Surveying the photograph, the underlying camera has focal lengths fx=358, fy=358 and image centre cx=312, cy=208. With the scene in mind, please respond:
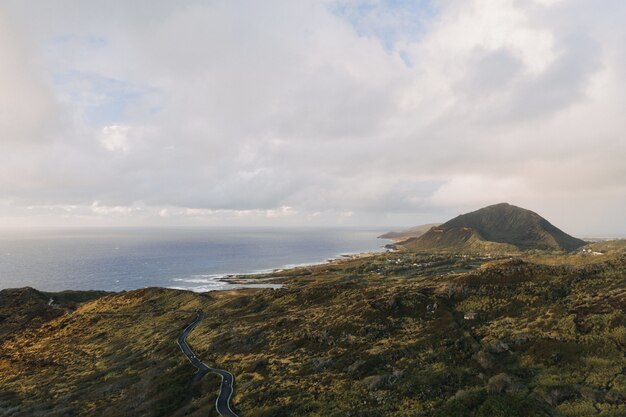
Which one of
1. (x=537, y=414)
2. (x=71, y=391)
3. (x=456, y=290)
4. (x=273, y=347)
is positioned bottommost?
(x=71, y=391)

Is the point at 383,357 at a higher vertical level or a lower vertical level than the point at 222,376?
higher

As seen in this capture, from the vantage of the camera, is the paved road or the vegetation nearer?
the vegetation

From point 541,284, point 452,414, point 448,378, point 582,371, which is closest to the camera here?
point 452,414

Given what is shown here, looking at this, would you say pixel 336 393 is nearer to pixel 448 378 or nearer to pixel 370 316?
pixel 448 378

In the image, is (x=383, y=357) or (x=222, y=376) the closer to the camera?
(x=383, y=357)

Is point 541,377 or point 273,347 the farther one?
point 273,347

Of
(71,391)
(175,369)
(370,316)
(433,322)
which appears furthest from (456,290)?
(71,391)

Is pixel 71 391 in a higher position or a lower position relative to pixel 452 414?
lower

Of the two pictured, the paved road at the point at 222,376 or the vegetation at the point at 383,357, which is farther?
the paved road at the point at 222,376
